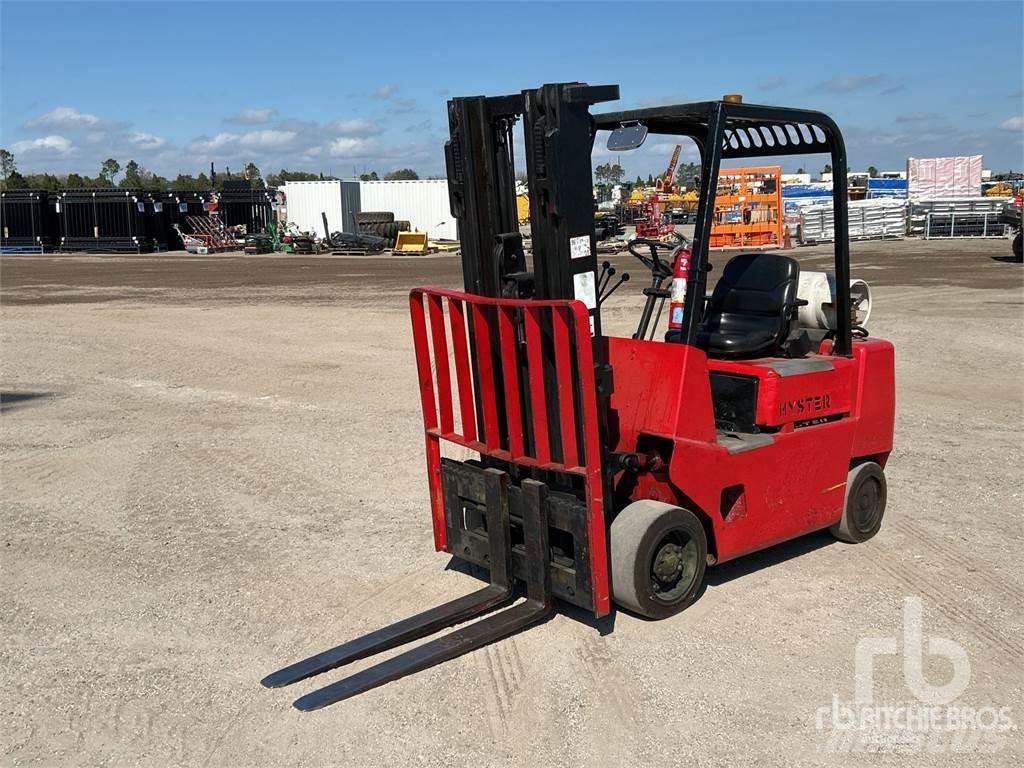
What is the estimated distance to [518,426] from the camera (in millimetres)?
4973

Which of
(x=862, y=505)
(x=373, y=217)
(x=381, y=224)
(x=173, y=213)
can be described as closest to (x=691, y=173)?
(x=862, y=505)

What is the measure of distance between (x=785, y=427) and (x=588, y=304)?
148 centimetres

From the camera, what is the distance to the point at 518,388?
506cm

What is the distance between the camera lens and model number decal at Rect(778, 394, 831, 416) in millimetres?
5613

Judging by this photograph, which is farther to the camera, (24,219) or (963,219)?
(24,219)

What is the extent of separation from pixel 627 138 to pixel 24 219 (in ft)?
162

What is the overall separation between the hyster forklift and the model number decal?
0.04 feet

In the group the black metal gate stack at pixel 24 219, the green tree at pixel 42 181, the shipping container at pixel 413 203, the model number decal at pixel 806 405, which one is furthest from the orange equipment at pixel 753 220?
the green tree at pixel 42 181

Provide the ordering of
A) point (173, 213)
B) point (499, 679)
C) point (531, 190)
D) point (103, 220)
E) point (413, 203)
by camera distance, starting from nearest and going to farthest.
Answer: point (499, 679) → point (531, 190) → point (103, 220) → point (413, 203) → point (173, 213)

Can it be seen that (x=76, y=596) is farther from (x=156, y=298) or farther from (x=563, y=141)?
(x=156, y=298)

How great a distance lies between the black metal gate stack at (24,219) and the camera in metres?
47.5

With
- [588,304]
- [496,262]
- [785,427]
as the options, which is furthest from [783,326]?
[496,262]

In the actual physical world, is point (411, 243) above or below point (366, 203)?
below

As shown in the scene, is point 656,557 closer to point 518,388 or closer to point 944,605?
point 518,388
